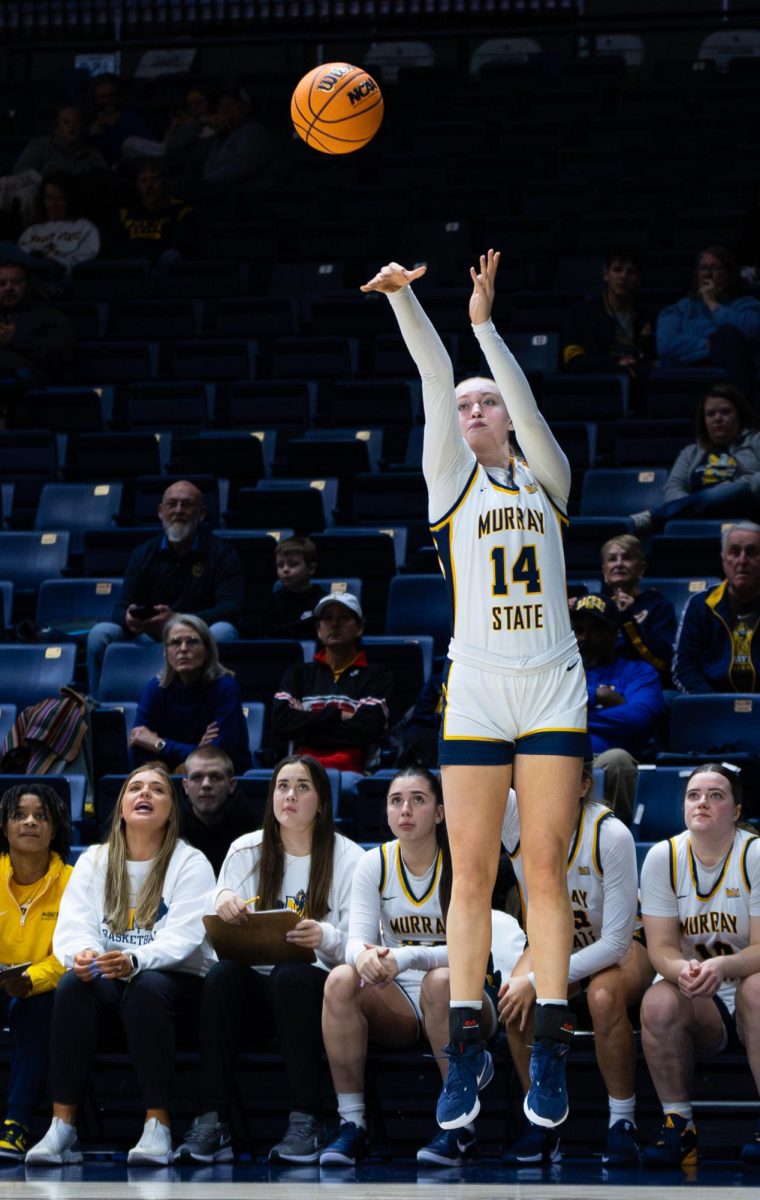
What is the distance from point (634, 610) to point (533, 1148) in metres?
2.91

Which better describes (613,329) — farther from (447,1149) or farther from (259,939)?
(447,1149)

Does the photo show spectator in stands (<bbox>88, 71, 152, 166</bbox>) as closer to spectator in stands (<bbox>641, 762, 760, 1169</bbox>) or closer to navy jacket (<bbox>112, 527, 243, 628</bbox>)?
navy jacket (<bbox>112, 527, 243, 628</bbox>)

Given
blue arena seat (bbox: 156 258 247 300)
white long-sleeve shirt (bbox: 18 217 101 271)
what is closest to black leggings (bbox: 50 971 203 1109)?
blue arena seat (bbox: 156 258 247 300)

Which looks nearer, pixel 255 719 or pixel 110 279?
pixel 255 719

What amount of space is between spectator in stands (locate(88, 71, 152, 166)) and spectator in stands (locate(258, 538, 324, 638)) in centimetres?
646

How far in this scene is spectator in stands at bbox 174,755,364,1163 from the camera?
18.1 feet

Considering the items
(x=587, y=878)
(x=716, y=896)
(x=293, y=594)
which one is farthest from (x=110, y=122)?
(x=716, y=896)

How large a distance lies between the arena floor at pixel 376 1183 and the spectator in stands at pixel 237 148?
9.10 metres

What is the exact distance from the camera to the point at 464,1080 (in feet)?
13.1

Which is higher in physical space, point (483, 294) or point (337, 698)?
point (483, 294)

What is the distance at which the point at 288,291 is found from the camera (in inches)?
473

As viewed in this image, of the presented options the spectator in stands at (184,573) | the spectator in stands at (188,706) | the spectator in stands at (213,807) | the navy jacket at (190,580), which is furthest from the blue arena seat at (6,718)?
the spectator in stands at (213,807)

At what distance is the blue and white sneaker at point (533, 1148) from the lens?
5.22m

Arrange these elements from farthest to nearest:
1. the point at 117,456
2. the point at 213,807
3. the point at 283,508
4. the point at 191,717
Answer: the point at 117,456
the point at 283,508
the point at 191,717
the point at 213,807
